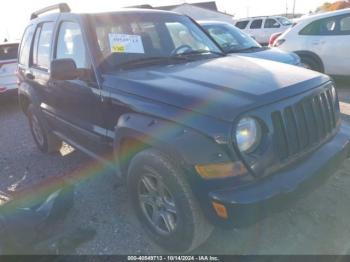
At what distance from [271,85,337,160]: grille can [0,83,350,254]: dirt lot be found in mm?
408

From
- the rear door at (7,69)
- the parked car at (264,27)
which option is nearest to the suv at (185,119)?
the rear door at (7,69)

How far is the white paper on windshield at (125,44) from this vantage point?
3391 millimetres

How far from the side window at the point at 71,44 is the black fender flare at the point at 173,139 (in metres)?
0.96

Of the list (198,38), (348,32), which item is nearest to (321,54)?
(348,32)

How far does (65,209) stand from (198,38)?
237 centimetres

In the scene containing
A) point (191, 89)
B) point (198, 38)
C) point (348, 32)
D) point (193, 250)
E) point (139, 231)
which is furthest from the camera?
point (348, 32)

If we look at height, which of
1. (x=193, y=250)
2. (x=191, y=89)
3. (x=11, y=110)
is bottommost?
(x=11, y=110)

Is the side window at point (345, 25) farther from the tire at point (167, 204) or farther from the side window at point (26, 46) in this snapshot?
the tire at point (167, 204)

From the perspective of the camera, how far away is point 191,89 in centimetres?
268

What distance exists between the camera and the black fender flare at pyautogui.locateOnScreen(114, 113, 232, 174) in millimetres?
2338

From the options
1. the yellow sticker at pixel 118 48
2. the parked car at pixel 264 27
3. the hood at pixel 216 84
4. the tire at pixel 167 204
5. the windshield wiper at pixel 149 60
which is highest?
the yellow sticker at pixel 118 48

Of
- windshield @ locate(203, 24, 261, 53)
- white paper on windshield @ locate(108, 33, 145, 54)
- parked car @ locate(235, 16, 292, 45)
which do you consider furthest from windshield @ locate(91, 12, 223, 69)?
parked car @ locate(235, 16, 292, 45)

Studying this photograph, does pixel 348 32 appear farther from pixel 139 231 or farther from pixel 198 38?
pixel 139 231

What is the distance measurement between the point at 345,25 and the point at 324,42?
1.82ft
